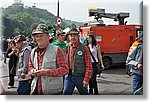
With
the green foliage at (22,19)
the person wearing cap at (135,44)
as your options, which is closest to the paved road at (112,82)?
the person wearing cap at (135,44)

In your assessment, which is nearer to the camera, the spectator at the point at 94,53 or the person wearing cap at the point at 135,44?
the person wearing cap at the point at 135,44

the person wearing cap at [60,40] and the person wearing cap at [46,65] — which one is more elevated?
the person wearing cap at [60,40]

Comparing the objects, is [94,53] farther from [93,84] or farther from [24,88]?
[24,88]

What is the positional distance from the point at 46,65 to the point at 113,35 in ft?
2.45

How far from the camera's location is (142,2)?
1.94 m

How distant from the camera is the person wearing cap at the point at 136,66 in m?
1.95

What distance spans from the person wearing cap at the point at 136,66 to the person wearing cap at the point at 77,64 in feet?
1.08

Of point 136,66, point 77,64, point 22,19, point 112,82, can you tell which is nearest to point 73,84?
point 77,64

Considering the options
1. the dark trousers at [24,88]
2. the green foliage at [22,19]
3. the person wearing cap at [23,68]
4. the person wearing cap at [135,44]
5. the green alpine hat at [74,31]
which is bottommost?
the dark trousers at [24,88]

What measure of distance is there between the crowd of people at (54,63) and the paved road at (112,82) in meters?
0.04

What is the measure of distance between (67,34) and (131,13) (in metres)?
0.52

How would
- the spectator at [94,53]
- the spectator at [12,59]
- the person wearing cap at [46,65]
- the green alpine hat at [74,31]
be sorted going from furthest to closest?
the spectator at [94,53], the spectator at [12,59], the green alpine hat at [74,31], the person wearing cap at [46,65]

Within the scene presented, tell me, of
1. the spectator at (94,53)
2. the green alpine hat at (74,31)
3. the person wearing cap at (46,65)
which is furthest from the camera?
the spectator at (94,53)

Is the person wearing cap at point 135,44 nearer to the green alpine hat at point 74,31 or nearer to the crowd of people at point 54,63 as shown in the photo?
the crowd of people at point 54,63
